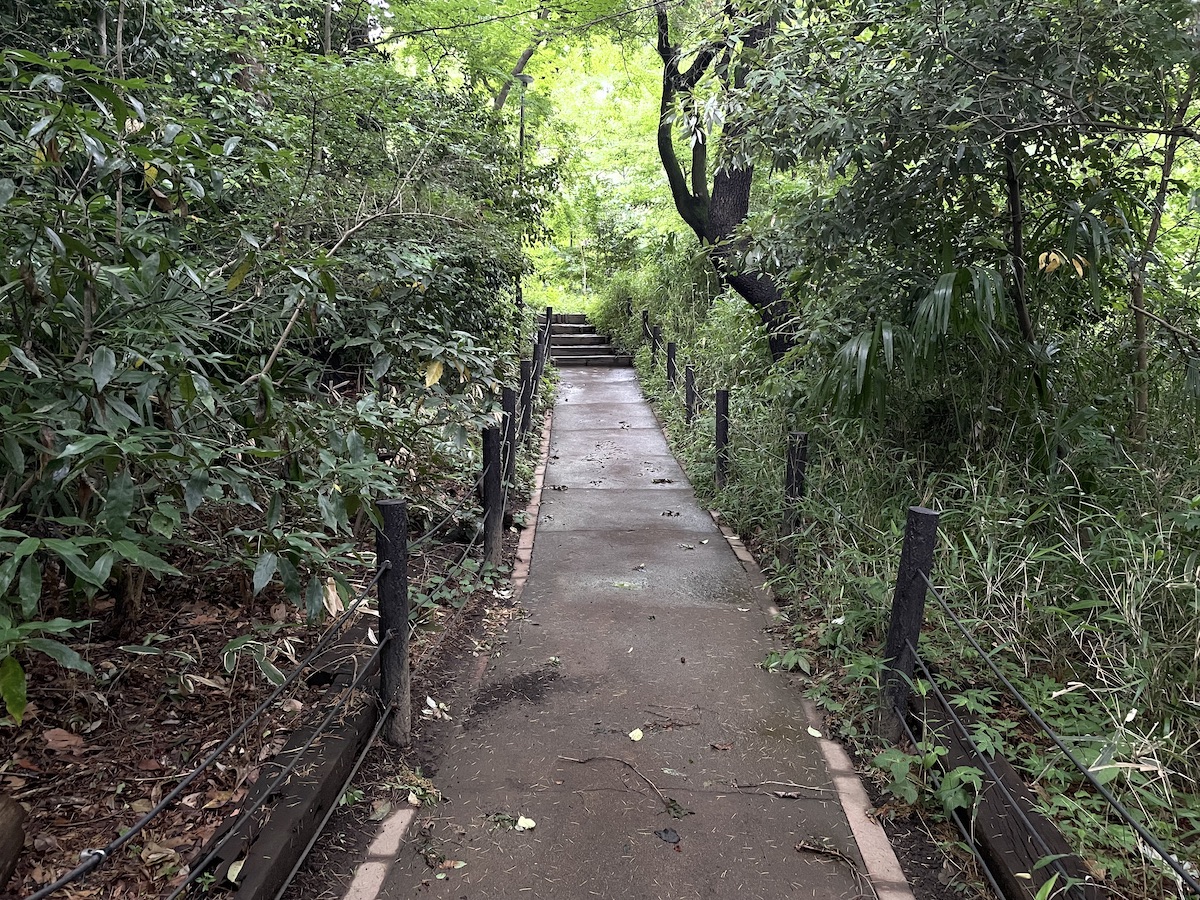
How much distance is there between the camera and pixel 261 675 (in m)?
2.75

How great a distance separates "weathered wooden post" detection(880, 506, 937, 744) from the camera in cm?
283

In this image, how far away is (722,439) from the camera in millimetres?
6438

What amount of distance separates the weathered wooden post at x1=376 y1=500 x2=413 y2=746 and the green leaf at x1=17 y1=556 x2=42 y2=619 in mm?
1184

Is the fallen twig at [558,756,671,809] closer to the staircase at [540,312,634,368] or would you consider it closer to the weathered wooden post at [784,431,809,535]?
the weathered wooden post at [784,431,809,535]

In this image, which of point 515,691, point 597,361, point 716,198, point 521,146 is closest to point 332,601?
point 515,691

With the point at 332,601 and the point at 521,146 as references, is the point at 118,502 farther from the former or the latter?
the point at 521,146

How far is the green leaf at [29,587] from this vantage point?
1.53m

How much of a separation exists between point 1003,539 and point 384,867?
302 centimetres

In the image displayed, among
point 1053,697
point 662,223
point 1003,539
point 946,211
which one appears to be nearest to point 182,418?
point 1053,697

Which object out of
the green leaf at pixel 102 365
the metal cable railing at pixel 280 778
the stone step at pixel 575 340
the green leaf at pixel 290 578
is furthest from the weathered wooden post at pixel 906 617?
the stone step at pixel 575 340

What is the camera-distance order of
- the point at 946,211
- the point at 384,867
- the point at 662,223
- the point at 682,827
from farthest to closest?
1. the point at 662,223
2. the point at 946,211
3. the point at 682,827
4. the point at 384,867

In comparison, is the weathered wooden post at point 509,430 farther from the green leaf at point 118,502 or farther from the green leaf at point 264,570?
the green leaf at point 118,502

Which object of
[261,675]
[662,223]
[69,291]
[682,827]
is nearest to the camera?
[69,291]

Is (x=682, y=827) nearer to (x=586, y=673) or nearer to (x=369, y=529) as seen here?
(x=586, y=673)
